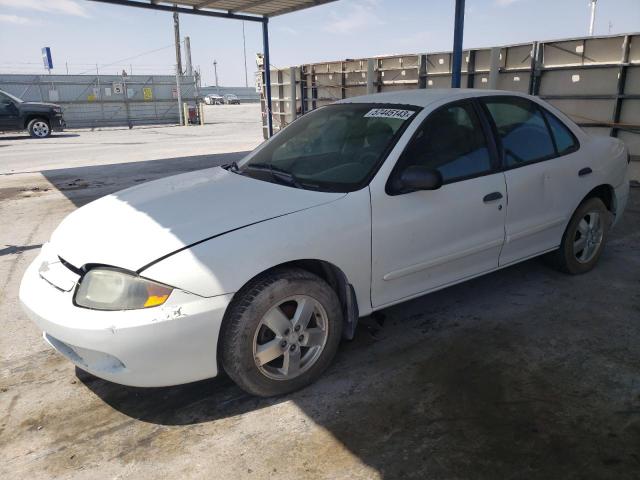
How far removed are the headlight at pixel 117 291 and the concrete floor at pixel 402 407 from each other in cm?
69

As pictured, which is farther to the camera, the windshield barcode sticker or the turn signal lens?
the windshield barcode sticker

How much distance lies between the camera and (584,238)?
171 inches

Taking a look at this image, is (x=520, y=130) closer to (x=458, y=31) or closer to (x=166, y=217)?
(x=166, y=217)

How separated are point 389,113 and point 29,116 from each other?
2010cm

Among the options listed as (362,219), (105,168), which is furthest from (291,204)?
(105,168)

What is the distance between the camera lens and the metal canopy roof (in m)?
8.48

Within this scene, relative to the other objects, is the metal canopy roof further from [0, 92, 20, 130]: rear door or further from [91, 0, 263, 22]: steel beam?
[0, 92, 20, 130]: rear door

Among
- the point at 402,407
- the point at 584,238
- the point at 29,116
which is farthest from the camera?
the point at 29,116

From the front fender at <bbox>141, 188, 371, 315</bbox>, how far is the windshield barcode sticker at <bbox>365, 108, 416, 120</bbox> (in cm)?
70

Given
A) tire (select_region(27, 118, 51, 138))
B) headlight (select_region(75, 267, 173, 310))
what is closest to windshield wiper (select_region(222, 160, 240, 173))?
headlight (select_region(75, 267, 173, 310))

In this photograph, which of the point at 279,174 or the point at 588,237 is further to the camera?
the point at 588,237

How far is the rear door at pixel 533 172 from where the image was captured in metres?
3.62

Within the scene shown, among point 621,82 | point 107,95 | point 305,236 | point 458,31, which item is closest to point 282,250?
point 305,236

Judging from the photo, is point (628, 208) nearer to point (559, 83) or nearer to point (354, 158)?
point (559, 83)
